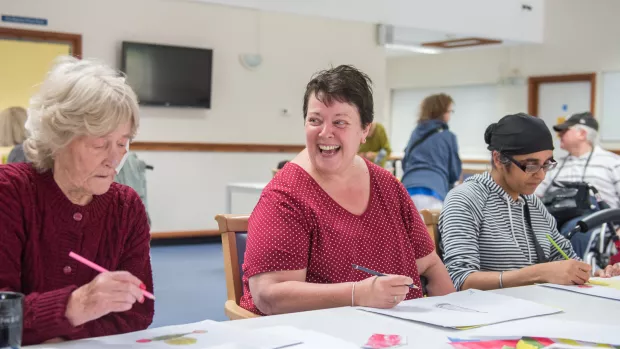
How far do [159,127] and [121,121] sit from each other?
6.63 m

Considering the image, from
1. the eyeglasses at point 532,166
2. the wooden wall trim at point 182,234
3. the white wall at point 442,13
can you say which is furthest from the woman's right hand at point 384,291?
the wooden wall trim at point 182,234

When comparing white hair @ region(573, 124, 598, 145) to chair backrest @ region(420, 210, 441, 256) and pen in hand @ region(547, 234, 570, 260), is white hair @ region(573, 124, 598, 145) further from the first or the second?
chair backrest @ region(420, 210, 441, 256)

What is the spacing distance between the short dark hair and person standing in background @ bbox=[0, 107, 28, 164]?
3391 mm

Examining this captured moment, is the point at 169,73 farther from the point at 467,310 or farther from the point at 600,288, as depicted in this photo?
the point at 467,310

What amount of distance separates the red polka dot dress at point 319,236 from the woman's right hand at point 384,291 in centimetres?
25

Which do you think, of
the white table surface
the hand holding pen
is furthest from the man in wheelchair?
the hand holding pen

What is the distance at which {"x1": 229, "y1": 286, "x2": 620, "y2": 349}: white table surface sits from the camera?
1.57 metres

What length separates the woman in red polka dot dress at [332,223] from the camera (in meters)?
2.03

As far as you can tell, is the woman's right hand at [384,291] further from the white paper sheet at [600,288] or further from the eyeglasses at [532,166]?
the eyeglasses at [532,166]

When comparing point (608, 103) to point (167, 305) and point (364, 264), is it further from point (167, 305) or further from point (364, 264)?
point (364, 264)

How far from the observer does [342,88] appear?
7.29 ft

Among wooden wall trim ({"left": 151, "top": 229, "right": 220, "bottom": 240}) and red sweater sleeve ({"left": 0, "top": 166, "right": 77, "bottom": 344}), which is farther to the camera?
wooden wall trim ({"left": 151, "top": 229, "right": 220, "bottom": 240})

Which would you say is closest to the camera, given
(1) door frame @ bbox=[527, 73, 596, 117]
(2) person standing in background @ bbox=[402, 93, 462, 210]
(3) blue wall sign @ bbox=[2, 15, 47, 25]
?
(2) person standing in background @ bbox=[402, 93, 462, 210]


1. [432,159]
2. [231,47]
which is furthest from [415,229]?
[231,47]
